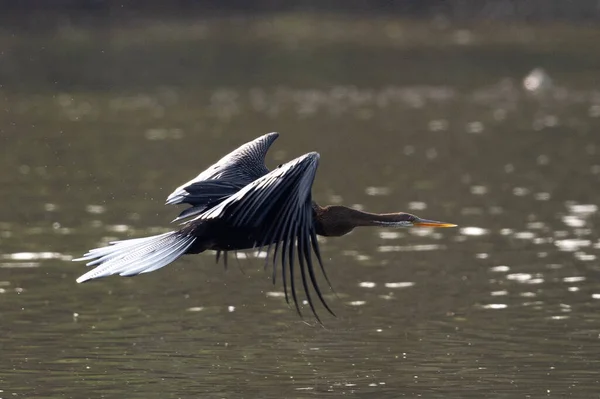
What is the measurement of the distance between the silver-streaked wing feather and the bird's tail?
0.47 metres

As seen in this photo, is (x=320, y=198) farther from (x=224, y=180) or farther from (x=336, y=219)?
(x=336, y=219)

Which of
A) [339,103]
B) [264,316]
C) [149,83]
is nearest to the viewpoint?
[264,316]

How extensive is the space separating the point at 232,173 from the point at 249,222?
158 cm

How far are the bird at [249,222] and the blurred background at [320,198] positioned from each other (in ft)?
3.09

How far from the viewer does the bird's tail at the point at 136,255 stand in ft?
28.9

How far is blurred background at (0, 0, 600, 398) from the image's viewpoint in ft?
33.2

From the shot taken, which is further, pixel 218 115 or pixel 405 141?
pixel 218 115

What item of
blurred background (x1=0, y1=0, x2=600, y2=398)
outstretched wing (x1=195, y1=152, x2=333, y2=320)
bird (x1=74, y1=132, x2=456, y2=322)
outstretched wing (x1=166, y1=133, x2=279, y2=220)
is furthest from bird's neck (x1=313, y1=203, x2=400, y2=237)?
blurred background (x1=0, y1=0, x2=600, y2=398)

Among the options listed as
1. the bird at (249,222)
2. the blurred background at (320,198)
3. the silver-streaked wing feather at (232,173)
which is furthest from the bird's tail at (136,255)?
the blurred background at (320,198)

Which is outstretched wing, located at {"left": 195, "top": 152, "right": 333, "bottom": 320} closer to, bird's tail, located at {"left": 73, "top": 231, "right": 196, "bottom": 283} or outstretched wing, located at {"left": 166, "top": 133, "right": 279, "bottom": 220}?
bird's tail, located at {"left": 73, "top": 231, "right": 196, "bottom": 283}

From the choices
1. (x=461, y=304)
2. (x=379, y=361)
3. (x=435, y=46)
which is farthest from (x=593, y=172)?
(x=435, y=46)

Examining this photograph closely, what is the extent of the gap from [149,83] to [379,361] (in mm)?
25083

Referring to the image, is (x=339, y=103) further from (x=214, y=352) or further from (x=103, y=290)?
(x=214, y=352)

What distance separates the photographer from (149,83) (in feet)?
113
